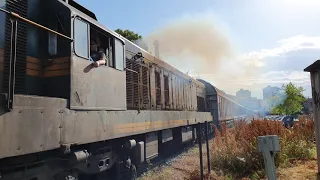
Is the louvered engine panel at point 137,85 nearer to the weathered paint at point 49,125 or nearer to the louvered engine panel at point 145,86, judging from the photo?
the louvered engine panel at point 145,86

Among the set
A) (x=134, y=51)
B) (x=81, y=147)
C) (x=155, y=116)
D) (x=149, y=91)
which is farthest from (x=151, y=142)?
(x=81, y=147)

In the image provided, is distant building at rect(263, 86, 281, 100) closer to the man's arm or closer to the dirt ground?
the dirt ground

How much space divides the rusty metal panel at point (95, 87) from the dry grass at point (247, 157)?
2.87 m

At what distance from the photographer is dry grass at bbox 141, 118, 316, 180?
7555 mm

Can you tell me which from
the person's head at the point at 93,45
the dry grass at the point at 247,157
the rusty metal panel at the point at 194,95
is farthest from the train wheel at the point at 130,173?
the rusty metal panel at the point at 194,95

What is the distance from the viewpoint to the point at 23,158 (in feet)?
11.9

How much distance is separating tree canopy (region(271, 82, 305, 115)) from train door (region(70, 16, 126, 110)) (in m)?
21.2

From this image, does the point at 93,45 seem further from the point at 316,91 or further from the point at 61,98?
the point at 316,91

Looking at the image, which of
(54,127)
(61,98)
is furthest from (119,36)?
(54,127)

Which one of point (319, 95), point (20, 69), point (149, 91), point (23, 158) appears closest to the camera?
point (23, 158)

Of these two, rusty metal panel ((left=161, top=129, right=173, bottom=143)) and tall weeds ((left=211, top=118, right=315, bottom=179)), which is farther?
rusty metal panel ((left=161, top=129, right=173, bottom=143))

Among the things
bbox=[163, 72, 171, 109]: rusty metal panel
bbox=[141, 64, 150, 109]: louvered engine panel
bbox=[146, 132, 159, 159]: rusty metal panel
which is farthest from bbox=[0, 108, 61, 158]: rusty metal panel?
bbox=[163, 72, 171, 109]: rusty metal panel

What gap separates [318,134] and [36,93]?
246 inches

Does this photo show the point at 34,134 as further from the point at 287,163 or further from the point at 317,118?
the point at 287,163
